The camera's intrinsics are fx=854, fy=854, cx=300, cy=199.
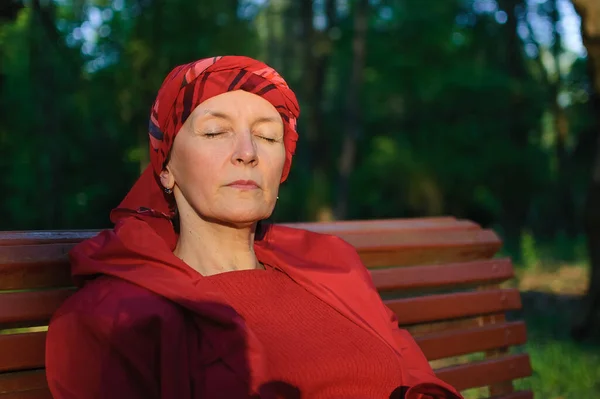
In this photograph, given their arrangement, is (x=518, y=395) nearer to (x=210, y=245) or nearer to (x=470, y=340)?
(x=470, y=340)

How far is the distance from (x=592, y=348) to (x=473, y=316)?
4768 millimetres

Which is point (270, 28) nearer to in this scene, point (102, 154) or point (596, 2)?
point (102, 154)

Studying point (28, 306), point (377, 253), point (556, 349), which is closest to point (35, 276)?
point (28, 306)

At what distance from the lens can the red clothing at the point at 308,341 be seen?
2.42 metres

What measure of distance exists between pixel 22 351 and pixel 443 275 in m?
1.88

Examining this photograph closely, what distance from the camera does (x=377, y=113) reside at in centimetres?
2769

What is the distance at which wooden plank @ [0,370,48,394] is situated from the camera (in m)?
2.39

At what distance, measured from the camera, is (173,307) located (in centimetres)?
225

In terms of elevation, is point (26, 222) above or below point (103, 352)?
below

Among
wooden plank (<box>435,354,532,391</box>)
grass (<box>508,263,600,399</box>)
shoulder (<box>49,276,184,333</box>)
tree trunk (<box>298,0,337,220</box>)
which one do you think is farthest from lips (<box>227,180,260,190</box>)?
tree trunk (<box>298,0,337,220</box>)

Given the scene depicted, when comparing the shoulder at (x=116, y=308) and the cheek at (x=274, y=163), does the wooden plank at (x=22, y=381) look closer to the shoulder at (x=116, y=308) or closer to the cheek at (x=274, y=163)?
the shoulder at (x=116, y=308)

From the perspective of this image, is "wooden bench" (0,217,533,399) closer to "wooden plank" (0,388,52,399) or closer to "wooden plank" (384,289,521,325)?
"wooden plank" (384,289,521,325)

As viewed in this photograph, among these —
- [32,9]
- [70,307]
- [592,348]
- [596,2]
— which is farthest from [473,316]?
[32,9]

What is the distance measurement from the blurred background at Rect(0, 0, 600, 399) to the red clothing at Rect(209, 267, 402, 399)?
410cm
